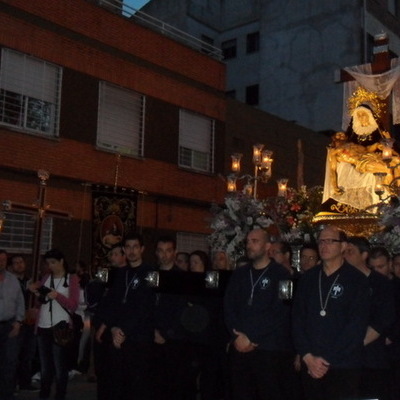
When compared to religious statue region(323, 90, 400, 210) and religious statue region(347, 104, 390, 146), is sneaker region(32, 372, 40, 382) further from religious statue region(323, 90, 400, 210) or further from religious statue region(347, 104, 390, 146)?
religious statue region(347, 104, 390, 146)

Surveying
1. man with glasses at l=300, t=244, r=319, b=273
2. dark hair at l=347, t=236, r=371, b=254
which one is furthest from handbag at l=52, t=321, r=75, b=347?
dark hair at l=347, t=236, r=371, b=254

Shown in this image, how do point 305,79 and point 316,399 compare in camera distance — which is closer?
point 316,399

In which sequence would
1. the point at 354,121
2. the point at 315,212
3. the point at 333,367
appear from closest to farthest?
the point at 333,367
the point at 315,212
the point at 354,121

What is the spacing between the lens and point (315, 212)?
1477 centimetres

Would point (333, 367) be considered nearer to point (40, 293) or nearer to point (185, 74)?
point (40, 293)

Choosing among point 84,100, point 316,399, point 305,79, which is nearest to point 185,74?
point 84,100

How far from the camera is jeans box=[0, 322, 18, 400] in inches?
357

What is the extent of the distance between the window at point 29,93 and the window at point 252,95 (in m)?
17.1

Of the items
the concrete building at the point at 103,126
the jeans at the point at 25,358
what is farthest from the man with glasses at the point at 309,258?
the concrete building at the point at 103,126

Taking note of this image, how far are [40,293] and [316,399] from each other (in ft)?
14.3

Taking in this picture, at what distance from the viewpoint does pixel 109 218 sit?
53.7ft

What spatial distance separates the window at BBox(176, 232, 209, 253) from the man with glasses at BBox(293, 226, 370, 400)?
1400 cm

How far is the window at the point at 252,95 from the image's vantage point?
3275 centimetres

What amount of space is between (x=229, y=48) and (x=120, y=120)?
17174 millimetres
